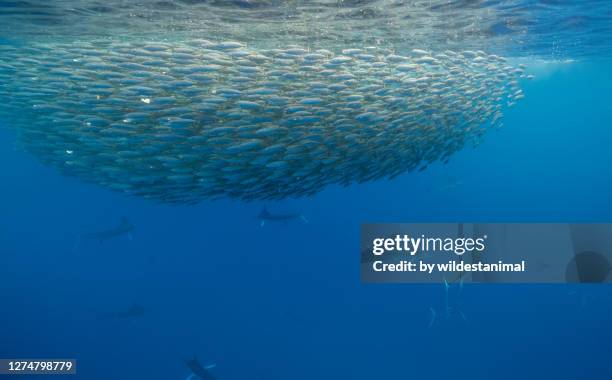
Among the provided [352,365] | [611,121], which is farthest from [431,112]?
[352,365]

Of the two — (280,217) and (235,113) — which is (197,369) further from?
(235,113)

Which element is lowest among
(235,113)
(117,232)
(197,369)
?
(197,369)

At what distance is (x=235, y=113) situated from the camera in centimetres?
604

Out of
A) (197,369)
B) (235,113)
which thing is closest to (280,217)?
(235,113)

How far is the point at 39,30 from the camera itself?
7.05m

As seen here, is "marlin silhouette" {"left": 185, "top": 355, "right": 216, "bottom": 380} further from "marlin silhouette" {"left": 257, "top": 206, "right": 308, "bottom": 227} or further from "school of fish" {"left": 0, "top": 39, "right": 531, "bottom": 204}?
"marlin silhouette" {"left": 257, "top": 206, "right": 308, "bottom": 227}

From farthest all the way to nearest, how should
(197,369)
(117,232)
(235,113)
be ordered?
1. (117,232)
2. (197,369)
3. (235,113)

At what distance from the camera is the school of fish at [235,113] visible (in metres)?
5.98

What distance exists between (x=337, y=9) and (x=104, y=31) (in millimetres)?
3807

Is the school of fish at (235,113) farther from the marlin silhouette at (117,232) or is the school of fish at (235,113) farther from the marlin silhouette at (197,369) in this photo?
the marlin silhouette at (197,369)

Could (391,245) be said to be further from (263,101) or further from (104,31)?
(104,31)

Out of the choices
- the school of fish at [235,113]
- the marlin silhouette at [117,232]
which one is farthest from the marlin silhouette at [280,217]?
the marlin silhouette at [117,232]

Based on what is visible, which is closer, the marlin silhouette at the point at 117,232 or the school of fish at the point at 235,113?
the school of fish at the point at 235,113

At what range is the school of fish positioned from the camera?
5977mm
